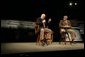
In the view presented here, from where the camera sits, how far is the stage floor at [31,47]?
9.63ft

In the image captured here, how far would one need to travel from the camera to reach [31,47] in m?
3.09

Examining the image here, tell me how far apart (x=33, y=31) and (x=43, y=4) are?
0.41 metres

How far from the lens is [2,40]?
9.50 ft

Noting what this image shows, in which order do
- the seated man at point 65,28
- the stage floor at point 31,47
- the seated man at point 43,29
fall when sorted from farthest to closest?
the seated man at point 65,28 → the seated man at point 43,29 → the stage floor at point 31,47

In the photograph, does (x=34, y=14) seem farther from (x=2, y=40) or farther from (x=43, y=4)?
(x=2, y=40)

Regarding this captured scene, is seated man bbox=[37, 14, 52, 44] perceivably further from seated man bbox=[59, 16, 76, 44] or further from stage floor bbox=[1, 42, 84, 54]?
seated man bbox=[59, 16, 76, 44]

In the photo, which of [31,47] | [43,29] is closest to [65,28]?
[43,29]

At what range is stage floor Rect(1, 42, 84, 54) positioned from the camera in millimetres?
2936

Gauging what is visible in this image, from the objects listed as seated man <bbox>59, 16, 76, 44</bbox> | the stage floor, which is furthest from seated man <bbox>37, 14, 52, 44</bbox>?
seated man <bbox>59, 16, 76, 44</bbox>

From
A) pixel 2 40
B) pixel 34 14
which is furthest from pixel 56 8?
pixel 2 40

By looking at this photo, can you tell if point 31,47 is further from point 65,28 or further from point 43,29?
point 65,28

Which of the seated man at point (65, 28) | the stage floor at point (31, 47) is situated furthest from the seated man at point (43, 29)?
the seated man at point (65, 28)

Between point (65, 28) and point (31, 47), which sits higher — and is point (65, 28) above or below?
above

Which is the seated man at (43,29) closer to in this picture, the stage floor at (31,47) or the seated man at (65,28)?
the stage floor at (31,47)
